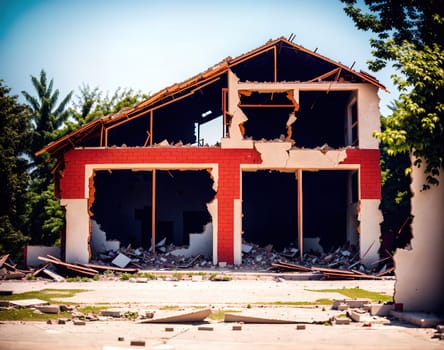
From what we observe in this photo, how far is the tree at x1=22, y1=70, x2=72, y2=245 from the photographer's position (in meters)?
38.9

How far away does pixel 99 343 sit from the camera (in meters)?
8.17


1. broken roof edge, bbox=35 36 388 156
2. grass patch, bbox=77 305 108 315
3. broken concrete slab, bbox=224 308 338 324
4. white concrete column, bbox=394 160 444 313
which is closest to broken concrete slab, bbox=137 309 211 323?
broken concrete slab, bbox=224 308 338 324

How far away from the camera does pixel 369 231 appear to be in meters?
23.5

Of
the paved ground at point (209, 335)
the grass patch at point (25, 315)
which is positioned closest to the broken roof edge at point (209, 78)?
the paved ground at point (209, 335)

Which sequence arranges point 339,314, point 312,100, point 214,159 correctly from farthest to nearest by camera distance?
1. point 312,100
2. point 214,159
3. point 339,314

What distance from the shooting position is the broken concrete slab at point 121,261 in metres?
23.2

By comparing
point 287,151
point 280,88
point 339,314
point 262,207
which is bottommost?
point 339,314

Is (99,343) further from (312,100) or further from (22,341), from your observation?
(312,100)

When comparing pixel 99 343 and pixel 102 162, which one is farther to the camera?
pixel 102 162

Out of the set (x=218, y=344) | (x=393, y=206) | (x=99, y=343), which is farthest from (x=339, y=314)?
(x=393, y=206)

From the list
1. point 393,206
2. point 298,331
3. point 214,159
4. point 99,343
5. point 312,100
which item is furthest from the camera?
point 393,206

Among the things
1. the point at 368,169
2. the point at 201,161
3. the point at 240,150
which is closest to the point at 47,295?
the point at 201,161

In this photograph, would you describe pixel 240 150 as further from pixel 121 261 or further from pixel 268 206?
pixel 268 206

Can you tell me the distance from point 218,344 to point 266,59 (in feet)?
60.4
